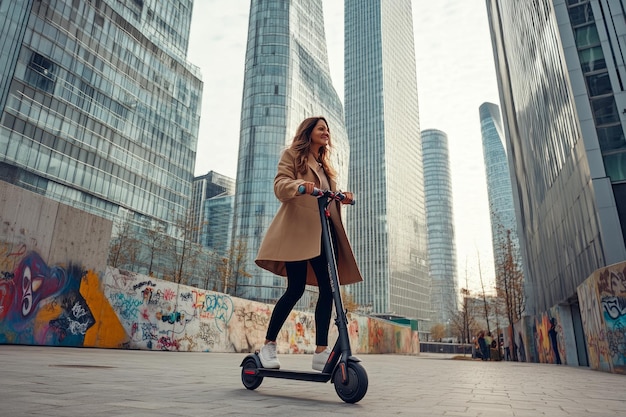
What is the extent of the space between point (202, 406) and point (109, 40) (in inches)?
2503

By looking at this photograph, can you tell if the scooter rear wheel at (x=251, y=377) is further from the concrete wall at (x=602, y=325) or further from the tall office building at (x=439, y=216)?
the tall office building at (x=439, y=216)

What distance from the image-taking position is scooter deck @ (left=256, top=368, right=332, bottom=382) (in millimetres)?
2912

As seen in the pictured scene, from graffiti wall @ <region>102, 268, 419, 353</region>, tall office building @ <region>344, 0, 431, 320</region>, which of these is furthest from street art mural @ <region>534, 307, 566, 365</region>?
tall office building @ <region>344, 0, 431, 320</region>

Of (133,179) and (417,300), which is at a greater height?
(133,179)

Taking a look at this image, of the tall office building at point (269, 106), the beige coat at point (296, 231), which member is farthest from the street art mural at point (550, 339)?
the tall office building at point (269, 106)

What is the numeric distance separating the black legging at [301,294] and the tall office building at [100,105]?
47608mm

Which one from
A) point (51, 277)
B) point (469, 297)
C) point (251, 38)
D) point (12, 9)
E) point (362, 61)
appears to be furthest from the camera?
point (362, 61)

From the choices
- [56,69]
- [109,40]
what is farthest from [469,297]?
[109,40]

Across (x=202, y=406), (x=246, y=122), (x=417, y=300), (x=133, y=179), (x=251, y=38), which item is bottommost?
(x=202, y=406)

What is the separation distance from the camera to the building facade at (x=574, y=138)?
48.7ft

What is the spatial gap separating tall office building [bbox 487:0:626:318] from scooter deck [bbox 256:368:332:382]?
48.8 feet

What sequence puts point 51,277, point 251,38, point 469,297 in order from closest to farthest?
point 51,277 → point 469,297 → point 251,38

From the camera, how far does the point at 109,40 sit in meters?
54.9

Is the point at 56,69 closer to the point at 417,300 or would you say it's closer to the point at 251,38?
the point at 251,38
